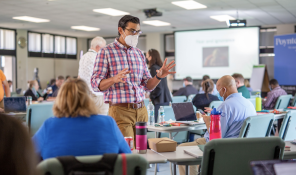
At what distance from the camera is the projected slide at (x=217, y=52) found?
1352 cm

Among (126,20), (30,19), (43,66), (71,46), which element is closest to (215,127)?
(126,20)

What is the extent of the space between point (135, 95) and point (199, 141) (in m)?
0.95

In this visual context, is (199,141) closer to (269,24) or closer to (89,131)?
(89,131)

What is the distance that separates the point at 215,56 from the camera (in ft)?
46.3

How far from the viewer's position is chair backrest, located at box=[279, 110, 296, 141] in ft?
12.0

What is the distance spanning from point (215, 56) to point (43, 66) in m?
7.57

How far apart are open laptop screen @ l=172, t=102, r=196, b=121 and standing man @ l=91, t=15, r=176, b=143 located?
1.06m

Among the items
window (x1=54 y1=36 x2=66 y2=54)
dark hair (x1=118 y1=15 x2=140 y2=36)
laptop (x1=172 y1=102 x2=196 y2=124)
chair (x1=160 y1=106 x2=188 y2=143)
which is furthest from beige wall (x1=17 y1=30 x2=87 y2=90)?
dark hair (x1=118 y1=15 x2=140 y2=36)

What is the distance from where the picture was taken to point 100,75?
9.38 feet

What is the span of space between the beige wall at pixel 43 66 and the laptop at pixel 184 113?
465 inches

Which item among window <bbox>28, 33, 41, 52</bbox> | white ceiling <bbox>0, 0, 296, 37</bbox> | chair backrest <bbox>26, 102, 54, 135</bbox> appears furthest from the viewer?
window <bbox>28, 33, 41, 52</bbox>

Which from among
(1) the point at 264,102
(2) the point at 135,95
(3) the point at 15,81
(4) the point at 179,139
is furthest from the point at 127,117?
(3) the point at 15,81

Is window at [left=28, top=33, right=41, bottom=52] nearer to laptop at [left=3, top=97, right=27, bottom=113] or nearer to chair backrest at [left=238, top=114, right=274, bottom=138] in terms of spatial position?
laptop at [left=3, top=97, right=27, bottom=113]

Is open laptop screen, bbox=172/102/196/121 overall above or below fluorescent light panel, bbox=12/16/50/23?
below
